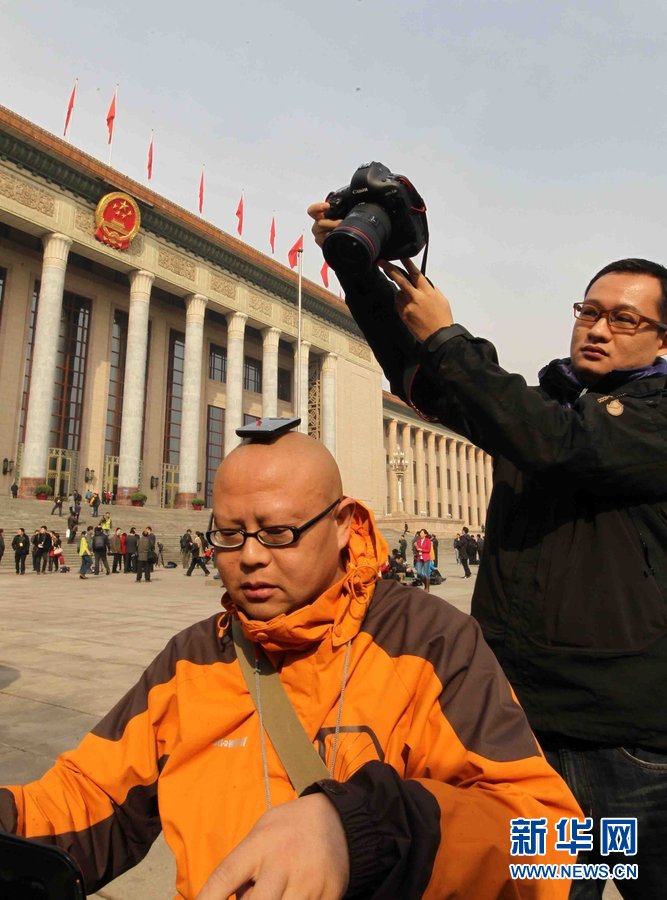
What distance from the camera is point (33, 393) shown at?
23781 mm

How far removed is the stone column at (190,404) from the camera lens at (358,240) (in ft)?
92.0

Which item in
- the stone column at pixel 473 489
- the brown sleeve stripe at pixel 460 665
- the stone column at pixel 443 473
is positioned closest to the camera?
the brown sleeve stripe at pixel 460 665

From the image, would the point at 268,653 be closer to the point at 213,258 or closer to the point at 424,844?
the point at 424,844

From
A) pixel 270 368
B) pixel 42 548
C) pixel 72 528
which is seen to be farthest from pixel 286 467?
pixel 270 368

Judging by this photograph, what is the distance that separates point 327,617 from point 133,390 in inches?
1095

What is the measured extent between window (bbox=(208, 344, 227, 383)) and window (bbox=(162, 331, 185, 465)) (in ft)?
7.11

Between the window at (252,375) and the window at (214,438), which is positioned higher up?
the window at (252,375)

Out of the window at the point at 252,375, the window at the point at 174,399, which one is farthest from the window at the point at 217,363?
the window at the point at 174,399

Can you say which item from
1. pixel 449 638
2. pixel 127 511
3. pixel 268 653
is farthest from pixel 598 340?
pixel 127 511

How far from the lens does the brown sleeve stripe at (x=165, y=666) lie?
1356mm

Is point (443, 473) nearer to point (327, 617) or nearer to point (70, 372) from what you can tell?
point (70, 372)

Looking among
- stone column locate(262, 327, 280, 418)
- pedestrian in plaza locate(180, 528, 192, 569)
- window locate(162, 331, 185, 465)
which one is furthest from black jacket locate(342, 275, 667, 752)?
stone column locate(262, 327, 280, 418)

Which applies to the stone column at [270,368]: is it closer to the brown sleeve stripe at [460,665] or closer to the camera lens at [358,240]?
the camera lens at [358,240]

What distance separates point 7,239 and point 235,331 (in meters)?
11.7
